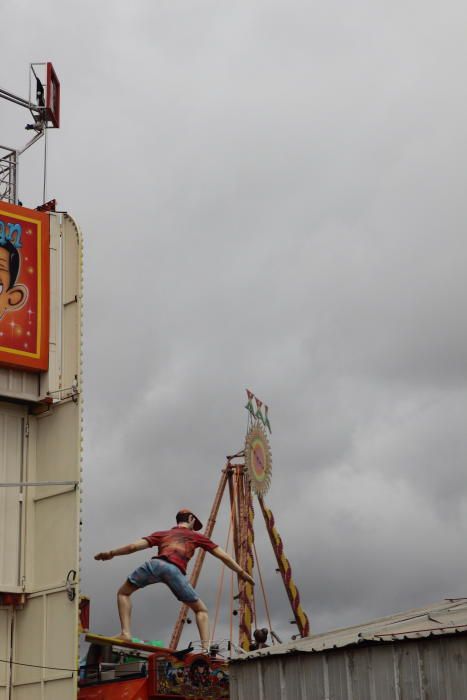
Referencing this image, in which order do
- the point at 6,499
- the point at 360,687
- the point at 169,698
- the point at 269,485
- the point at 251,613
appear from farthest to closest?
the point at 269,485, the point at 251,613, the point at 6,499, the point at 169,698, the point at 360,687

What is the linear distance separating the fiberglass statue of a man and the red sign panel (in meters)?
5.68

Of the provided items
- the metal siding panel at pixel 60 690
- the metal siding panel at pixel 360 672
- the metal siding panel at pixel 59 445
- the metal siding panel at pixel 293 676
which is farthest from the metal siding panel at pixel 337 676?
the metal siding panel at pixel 59 445

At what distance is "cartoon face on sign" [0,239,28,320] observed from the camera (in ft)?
110

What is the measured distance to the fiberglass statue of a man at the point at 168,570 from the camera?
32.9 meters

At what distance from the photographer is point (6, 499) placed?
3288 centimetres

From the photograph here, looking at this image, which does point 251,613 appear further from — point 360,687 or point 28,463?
point 360,687

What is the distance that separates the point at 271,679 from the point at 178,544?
27.1 ft

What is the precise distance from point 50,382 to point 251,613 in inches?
1061

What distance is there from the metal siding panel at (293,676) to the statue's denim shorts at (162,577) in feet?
26.4

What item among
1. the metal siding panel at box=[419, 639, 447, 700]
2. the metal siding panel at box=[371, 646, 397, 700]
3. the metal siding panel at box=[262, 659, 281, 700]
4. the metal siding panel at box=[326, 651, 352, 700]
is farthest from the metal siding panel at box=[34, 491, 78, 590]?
the metal siding panel at box=[419, 639, 447, 700]

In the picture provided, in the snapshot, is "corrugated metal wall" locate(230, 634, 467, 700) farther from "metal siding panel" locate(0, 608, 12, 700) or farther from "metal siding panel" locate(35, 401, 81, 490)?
"metal siding panel" locate(35, 401, 81, 490)

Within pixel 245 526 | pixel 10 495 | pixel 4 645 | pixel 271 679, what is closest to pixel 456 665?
pixel 271 679

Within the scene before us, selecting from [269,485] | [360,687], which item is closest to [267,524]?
[269,485]

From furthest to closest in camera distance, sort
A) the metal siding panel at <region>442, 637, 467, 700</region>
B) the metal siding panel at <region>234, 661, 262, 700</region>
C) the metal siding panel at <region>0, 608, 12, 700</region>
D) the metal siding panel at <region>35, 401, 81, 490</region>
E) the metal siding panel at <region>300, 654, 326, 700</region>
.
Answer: the metal siding panel at <region>35, 401, 81, 490</region> → the metal siding panel at <region>0, 608, 12, 700</region> → the metal siding panel at <region>234, 661, 262, 700</region> → the metal siding panel at <region>300, 654, 326, 700</region> → the metal siding panel at <region>442, 637, 467, 700</region>
